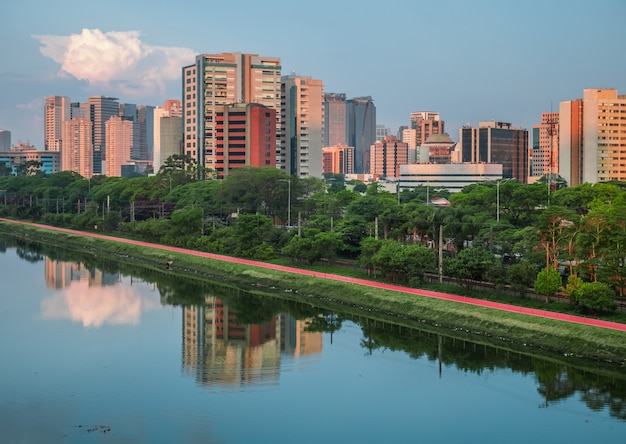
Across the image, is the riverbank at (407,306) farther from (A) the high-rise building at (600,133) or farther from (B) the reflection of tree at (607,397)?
(A) the high-rise building at (600,133)

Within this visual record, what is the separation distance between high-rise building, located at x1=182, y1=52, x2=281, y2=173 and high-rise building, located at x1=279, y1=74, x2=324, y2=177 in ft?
12.6

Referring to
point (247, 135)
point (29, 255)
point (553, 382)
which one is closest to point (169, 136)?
point (247, 135)

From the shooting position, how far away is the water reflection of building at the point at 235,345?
109ft

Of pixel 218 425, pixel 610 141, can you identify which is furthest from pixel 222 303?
pixel 610 141

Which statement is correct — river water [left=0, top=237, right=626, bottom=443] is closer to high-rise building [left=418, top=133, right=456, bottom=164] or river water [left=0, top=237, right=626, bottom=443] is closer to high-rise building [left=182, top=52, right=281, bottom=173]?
high-rise building [left=182, top=52, right=281, bottom=173]

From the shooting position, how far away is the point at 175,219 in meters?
69.6

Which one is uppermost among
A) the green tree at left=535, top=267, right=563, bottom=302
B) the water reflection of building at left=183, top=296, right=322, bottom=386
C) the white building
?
the white building

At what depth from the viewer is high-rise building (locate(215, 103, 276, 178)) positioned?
106562 mm

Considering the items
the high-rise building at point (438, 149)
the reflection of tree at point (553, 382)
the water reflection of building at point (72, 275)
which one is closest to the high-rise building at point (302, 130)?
the high-rise building at point (438, 149)

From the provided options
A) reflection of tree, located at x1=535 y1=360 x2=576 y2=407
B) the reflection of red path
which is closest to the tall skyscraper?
the reflection of red path

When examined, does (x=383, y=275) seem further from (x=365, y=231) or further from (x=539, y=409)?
(x=539, y=409)

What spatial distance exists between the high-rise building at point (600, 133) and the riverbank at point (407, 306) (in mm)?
65508

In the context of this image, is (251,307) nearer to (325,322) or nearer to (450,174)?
(325,322)

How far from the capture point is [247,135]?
107188 millimetres
